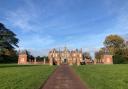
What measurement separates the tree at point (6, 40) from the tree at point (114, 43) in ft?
154

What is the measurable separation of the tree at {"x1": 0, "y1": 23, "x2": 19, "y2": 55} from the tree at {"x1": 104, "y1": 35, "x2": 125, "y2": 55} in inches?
1846

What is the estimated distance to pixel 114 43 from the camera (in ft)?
362

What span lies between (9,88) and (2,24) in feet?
173

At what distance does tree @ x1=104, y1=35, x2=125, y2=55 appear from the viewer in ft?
356

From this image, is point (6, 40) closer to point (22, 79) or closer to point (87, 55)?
point (22, 79)

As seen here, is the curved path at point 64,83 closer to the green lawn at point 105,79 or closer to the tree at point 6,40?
the green lawn at point 105,79

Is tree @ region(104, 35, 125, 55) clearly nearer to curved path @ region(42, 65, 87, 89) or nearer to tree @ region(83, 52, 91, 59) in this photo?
tree @ region(83, 52, 91, 59)

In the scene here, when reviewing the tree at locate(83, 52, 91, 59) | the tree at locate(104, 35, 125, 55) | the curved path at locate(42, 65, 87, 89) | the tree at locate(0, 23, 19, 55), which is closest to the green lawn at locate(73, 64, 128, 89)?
the curved path at locate(42, 65, 87, 89)

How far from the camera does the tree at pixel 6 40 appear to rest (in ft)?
205

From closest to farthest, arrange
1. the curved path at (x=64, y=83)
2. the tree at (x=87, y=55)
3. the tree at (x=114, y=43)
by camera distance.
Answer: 1. the curved path at (x=64, y=83)
2. the tree at (x=114, y=43)
3. the tree at (x=87, y=55)

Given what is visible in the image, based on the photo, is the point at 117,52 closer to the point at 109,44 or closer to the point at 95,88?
the point at 109,44

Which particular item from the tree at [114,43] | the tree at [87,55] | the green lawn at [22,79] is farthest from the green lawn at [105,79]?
the tree at [87,55]

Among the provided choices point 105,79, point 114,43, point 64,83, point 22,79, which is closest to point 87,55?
point 114,43

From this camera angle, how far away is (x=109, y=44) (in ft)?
367
